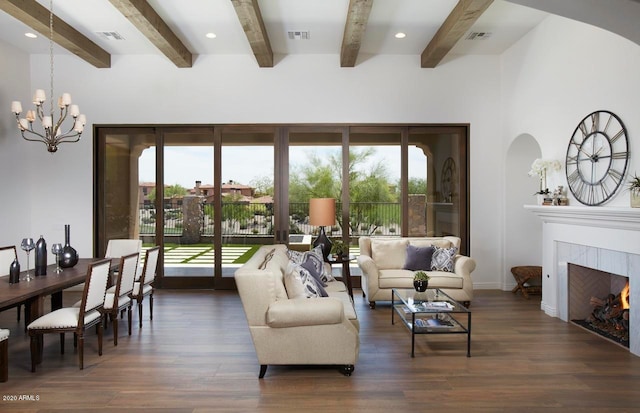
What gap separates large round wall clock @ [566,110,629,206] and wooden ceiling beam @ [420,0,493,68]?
1.63 meters

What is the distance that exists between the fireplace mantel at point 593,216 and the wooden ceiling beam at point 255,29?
395 centimetres

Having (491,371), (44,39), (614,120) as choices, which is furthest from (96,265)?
(614,120)

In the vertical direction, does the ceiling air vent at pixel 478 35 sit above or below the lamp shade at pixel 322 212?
above

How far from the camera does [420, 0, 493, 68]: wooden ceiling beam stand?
175 inches

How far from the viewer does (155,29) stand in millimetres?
5008

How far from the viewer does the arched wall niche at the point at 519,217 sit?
20.9 ft

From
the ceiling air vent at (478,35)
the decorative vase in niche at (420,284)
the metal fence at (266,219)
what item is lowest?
the decorative vase in niche at (420,284)

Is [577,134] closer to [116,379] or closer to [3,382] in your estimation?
[116,379]

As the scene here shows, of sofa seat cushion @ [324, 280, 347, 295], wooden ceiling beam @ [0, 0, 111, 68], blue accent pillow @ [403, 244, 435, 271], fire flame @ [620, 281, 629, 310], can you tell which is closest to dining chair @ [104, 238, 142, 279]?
sofa seat cushion @ [324, 280, 347, 295]

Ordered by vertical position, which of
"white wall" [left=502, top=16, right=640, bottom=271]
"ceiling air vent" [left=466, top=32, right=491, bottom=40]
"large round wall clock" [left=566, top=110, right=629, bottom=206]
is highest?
"ceiling air vent" [left=466, top=32, right=491, bottom=40]

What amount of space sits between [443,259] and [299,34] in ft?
11.7

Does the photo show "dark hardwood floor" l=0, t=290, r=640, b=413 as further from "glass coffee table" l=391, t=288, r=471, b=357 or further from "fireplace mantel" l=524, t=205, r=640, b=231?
"fireplace mantel" l=524, t=205, r=640, b=231

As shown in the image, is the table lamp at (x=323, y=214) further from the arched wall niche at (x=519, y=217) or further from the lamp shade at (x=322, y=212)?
the arched wall niche at (x=519, y=217)

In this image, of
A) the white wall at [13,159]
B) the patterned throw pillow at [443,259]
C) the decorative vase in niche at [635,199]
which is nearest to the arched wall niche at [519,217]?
the patterned throw pillow at [443,259]
